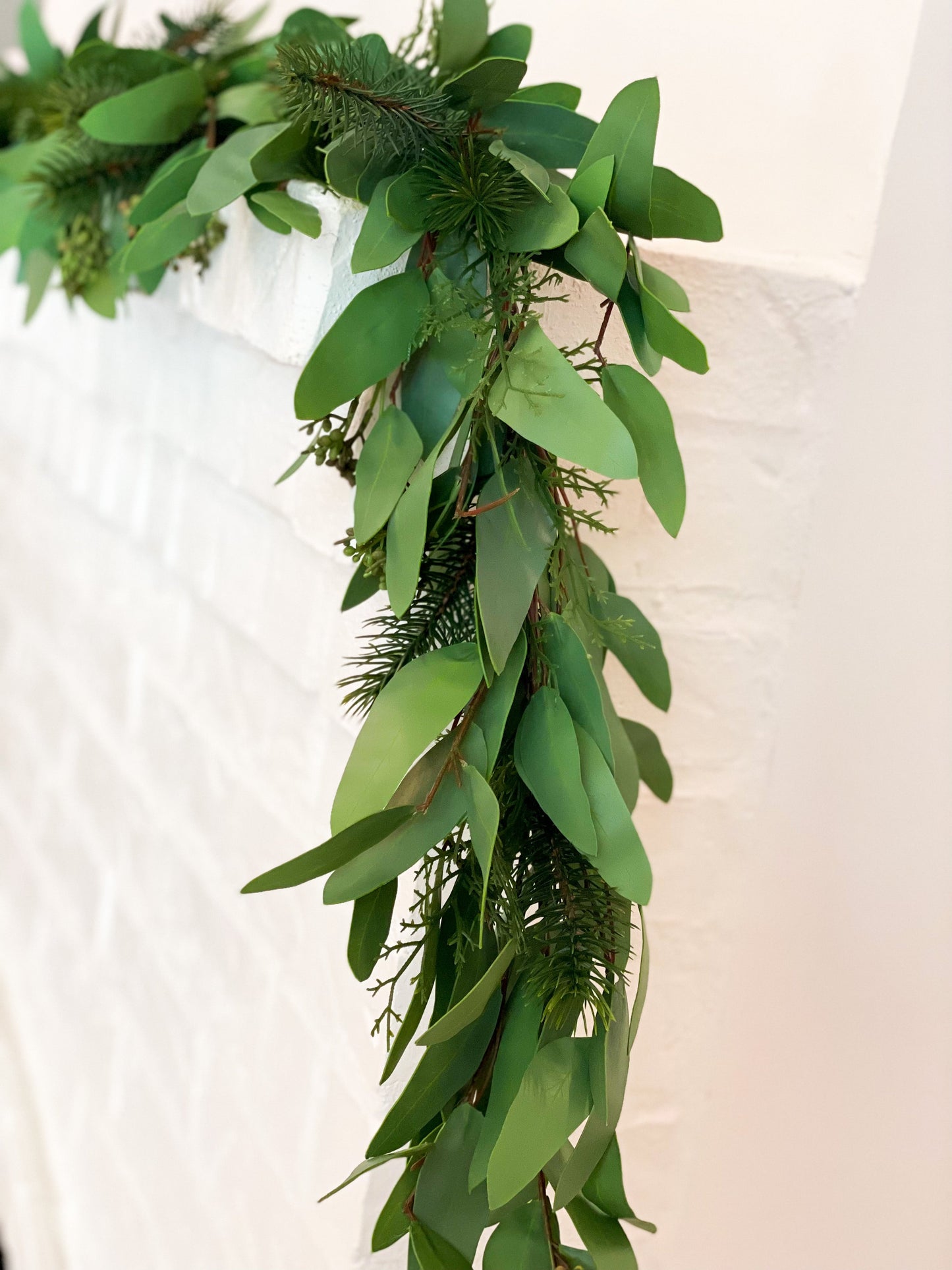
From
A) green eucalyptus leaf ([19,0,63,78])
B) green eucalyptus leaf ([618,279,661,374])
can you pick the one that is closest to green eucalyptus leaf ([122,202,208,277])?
green eucalyptus leaf ([618,279,661,374])

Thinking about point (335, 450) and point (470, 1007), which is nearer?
point (470, 1007)

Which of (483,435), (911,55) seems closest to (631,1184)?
(483,435)

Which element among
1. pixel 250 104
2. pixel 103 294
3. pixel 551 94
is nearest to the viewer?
pixel 551 94

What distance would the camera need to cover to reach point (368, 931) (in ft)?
1.32

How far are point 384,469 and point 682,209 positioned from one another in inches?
5.4

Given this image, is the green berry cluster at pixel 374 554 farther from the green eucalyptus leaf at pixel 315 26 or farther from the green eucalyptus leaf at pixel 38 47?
the green eucalyptus leaf at pixel 38 47

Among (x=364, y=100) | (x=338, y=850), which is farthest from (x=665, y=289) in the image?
(x=338, y=850)

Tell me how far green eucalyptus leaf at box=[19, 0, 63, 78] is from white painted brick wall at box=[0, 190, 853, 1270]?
17 cm

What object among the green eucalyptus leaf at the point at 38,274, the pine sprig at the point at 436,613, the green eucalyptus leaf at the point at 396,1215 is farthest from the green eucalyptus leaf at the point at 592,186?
the green eucalyptus leaf at the point at 38,274

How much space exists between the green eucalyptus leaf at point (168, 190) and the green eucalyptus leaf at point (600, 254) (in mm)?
217

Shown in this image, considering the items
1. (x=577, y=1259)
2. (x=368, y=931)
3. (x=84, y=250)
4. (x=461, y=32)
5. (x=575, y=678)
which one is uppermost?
(x=461, y=32)

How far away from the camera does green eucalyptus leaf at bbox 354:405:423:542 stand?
41 cm

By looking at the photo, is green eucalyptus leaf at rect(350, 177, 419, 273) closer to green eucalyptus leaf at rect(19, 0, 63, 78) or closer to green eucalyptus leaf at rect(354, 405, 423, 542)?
green eucalyptus leaf at rect(354, 405, 423, 542)

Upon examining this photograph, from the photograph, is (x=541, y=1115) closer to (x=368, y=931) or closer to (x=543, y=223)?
(x=368, y=931)
